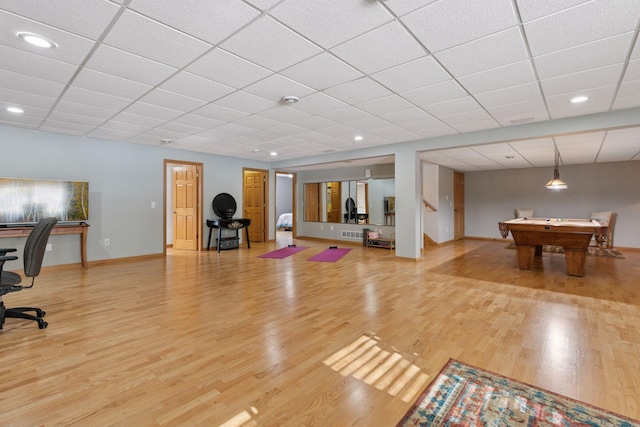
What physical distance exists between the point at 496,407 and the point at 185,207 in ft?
24.4

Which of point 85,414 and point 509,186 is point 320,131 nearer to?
point 85,414

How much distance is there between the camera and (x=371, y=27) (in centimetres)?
217

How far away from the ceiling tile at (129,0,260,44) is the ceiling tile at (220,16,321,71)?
94 mm

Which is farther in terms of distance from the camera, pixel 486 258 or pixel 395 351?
pixel 486 258

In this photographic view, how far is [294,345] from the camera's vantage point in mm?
2447

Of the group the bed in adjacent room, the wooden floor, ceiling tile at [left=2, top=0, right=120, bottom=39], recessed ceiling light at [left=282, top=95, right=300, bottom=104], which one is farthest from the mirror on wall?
ceiling tile at [left=2, top=0, right=120, bottom=39]

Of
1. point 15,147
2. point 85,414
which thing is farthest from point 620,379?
point 15,147

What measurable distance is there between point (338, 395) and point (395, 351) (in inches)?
28.2

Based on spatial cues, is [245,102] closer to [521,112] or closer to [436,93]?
[436,93]

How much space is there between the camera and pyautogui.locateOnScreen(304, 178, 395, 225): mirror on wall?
8.30 m

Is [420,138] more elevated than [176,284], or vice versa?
[420,138]

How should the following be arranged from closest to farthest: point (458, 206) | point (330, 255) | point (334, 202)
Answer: point (330, 255) < point (334, 202) < point (458, 206)

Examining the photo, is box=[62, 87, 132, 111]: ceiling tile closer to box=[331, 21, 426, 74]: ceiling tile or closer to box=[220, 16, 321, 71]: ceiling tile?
box=[220, 16, 321, 71]: ceiling tile

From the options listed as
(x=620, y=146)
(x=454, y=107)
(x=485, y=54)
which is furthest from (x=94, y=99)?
(x=620, y=146)
